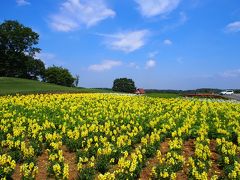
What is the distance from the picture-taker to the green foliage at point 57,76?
10031 cm

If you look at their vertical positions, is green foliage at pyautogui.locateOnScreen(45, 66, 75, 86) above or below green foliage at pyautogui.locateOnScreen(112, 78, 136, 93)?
above

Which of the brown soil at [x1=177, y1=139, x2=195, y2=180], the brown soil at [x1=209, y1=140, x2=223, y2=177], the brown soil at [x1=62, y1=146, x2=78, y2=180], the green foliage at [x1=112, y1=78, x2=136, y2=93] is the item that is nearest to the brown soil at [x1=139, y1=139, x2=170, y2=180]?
the brown soil at [x1=177, y1=139, x2=195, y2=180]

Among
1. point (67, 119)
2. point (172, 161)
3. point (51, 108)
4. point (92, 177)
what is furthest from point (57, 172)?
point (51, 108)

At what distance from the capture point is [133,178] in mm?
9562

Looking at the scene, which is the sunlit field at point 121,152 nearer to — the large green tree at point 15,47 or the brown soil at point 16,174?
the brown soil at point 16,174

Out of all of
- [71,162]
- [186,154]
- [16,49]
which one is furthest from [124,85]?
[71,162]

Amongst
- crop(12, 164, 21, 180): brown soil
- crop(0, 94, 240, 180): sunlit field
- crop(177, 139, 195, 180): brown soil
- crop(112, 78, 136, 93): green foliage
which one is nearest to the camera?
crop(0, 94, 240, 180): sunlit field

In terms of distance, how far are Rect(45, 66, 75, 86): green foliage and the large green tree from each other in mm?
14288

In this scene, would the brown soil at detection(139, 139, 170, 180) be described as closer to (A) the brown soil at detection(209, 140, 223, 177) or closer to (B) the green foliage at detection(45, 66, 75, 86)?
(A) the brown soil at detection(209, 140, 223, 177)

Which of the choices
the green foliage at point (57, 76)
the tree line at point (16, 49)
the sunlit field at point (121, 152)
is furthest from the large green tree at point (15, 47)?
the sunlit field at point (121, 152)

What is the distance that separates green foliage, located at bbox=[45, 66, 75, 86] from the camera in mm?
100312

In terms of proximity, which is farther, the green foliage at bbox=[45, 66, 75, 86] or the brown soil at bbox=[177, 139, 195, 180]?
the green foliage at bbox=[45, 66, 75, 86]

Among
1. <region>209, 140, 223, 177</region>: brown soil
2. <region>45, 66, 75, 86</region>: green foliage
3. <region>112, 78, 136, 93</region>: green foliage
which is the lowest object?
<region>209, 140, 223, 177</region>: brown soil

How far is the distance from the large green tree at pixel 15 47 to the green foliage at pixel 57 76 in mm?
14288
